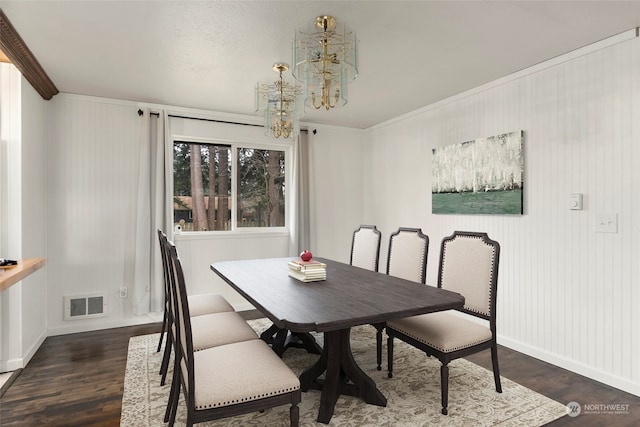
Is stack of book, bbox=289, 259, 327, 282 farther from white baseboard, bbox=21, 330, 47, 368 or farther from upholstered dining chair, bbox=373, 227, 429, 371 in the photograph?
white baseboard, bbox=21, 330, 47, 368

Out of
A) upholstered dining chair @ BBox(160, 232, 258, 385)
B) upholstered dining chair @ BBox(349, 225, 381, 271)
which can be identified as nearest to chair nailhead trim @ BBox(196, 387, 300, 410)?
upholstered dining chair @ BBox(160, 232, 258, 385)

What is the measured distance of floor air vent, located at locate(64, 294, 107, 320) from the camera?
3674 millimetres

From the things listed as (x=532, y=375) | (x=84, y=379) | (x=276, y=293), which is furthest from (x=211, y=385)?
(x=532, y=375)

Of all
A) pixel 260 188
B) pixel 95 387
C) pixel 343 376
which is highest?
pixel 260 188

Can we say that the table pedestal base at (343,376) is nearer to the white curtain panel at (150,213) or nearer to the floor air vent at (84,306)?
the white curtain panel at (150,213)

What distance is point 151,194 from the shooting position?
3.95m

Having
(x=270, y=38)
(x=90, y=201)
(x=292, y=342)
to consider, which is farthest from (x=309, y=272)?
(x=90, y=201)

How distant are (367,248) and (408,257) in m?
0.50

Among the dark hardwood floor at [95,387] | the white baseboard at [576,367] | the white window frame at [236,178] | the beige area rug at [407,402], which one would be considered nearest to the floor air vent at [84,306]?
the dark hardwood floor at [95,387]

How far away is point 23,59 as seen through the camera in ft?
8.96

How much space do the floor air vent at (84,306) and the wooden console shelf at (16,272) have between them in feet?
4.08

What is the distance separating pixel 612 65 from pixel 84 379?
4.37 metres

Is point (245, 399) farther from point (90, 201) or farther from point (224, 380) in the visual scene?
point (90, 201)

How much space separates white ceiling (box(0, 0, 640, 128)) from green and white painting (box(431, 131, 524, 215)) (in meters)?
0.61
